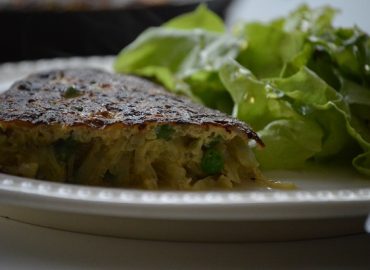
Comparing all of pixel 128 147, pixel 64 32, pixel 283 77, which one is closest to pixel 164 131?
→ pixel 128 147

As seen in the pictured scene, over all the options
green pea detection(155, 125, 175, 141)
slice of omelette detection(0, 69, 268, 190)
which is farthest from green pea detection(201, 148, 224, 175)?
green pea detection(155, 125, 175, 141)

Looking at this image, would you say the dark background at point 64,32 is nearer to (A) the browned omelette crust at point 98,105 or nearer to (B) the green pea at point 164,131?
(A) the browned omelette crust at point 98,105

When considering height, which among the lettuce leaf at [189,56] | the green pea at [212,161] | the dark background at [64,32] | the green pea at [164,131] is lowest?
the dark background at [64,32]

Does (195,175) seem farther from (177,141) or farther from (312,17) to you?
(312,17)

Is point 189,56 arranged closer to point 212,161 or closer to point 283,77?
point 283,77

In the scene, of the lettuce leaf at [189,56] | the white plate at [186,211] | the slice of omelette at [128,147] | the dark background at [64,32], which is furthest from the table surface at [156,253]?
the dark background at [64,32]

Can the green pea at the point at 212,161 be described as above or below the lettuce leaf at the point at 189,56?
above

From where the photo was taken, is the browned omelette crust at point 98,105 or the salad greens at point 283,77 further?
the salad greens at point 283,77

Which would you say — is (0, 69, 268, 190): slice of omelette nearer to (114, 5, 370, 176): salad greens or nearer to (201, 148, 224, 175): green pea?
(201, 148, 224, 175): green pea
